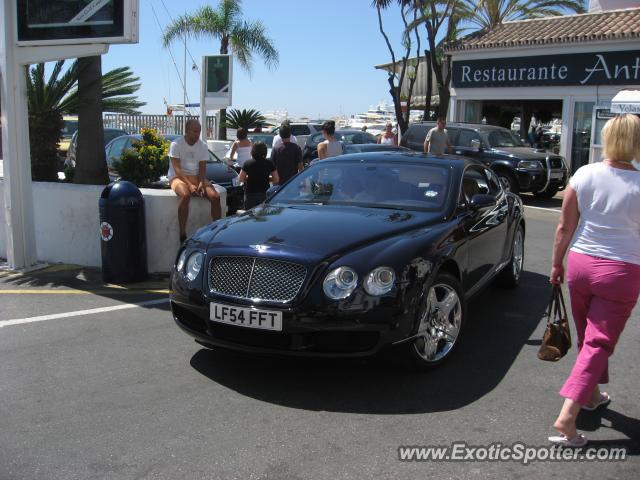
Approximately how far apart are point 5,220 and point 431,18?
20.8 metres

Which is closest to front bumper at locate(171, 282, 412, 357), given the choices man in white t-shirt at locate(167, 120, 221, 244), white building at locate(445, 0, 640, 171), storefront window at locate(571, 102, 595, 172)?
man in white t-shirt at locate(167, 120, 221, 244)

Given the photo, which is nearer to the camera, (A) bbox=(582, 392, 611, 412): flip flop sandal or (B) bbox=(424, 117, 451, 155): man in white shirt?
(A) bbox=(582, 392, 611, 412): flip flop sandal

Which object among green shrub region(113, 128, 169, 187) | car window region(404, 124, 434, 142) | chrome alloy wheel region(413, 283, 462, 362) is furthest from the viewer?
car window region(404, 124, 434, 142)

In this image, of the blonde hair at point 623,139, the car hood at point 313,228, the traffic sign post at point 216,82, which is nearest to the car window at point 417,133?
the traffic sign post at point 216,82

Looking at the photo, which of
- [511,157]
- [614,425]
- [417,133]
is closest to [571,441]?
[614,425]

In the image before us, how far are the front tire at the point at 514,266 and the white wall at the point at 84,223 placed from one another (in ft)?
10.9

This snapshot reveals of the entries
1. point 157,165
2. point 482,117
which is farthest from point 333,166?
point 482,117

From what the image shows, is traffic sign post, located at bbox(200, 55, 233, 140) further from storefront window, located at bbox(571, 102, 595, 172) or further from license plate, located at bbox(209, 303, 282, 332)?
license plate, located at bbox(209, 303, 282, 332)

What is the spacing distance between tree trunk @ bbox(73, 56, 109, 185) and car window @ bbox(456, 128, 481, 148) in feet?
30.6

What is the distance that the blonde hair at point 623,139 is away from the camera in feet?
11.2

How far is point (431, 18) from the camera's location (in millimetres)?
25375

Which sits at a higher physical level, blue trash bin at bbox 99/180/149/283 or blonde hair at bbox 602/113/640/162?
blonde hair at bbox 602/113/640/162

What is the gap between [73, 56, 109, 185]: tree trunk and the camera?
8780 millimetres

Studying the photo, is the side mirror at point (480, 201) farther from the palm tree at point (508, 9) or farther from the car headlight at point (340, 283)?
the palm tree at point (508, 9)
